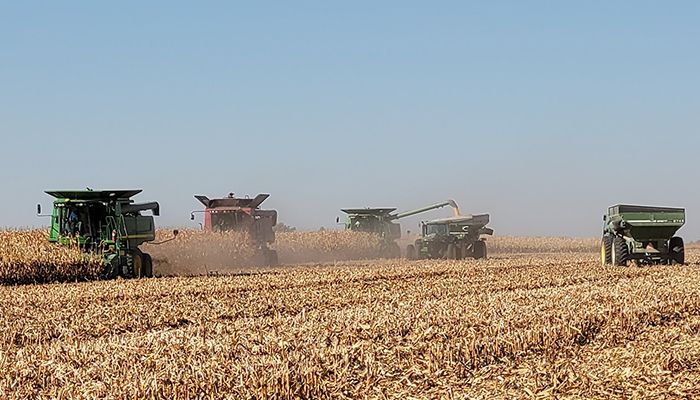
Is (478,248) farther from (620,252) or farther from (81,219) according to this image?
(81,219)

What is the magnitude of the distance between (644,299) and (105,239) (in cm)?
1317

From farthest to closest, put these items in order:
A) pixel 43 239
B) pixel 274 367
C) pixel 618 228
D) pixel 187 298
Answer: pixel 618 228
pixel 43 239
pixel 187 298
pixel 274 367

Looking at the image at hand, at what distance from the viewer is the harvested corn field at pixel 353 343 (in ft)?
26.9

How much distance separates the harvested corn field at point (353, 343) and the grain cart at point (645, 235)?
8124 mm

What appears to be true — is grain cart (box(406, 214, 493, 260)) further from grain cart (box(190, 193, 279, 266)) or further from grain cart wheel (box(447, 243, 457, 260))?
grain cart (box(190, 193, 279, 266))

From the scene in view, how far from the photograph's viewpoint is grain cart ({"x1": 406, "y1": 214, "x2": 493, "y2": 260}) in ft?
117

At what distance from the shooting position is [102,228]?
23.4 metres

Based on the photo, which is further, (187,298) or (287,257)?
(287,257)

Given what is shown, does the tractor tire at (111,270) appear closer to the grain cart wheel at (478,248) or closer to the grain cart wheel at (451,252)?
the grain cart wheel at (451,252)

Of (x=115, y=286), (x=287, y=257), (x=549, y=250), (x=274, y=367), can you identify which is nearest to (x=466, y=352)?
(x=274, y=367)

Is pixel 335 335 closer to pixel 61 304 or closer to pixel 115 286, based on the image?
pixel 61 304

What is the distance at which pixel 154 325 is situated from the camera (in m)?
13.2

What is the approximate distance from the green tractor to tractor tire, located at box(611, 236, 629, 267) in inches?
476

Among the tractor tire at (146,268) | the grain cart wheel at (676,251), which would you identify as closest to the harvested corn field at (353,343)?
the tractor tire at (146,268)
